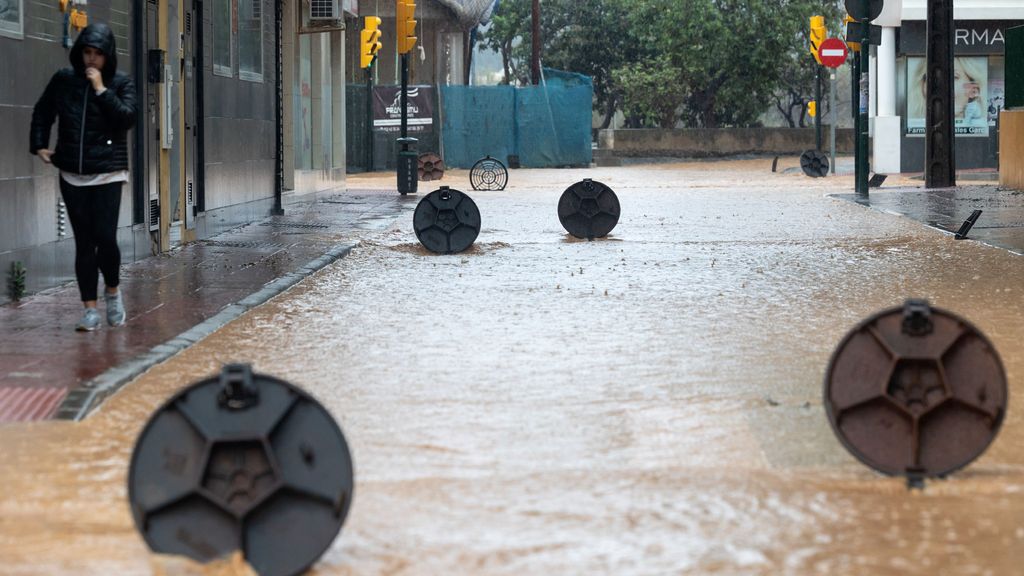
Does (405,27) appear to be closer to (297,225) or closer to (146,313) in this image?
(297,225)

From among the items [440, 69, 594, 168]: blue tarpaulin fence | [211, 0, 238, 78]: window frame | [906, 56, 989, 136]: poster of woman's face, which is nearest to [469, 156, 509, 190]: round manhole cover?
[906, 56, 989, 136]: poster of woman's face

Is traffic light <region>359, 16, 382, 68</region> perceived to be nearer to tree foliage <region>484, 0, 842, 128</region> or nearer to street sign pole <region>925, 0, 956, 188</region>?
street sign pole <region>925, 0, 956, 188</region>

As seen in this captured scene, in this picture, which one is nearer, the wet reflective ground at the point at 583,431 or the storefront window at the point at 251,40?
the wet reflective ground at the point at 583,431

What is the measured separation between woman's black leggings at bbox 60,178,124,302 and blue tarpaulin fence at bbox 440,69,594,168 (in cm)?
3244

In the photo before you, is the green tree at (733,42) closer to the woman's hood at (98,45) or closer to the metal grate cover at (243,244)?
the metal grate cover at (243,244)

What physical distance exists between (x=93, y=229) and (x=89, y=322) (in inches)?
20.4

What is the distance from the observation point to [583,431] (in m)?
6.45

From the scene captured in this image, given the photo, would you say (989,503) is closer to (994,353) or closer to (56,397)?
(994,353)

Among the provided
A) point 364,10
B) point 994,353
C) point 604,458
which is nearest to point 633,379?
point 604,458

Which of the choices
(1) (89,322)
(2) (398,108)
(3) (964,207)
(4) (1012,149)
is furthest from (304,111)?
(2) (398,108)

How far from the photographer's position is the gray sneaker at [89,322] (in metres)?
9.08

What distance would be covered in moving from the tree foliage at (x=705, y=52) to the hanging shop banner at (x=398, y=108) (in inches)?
474

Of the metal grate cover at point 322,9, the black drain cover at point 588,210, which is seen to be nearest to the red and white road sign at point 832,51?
the metal grate cover at point 322,9

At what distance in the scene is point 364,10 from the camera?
4553 centimetres
